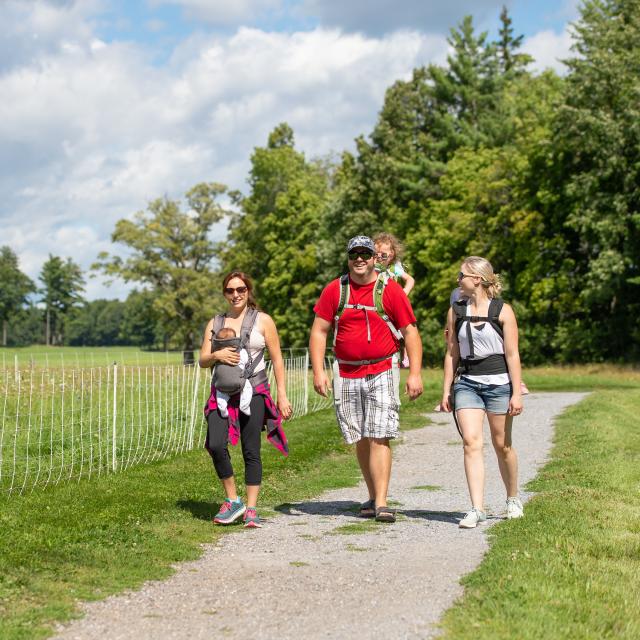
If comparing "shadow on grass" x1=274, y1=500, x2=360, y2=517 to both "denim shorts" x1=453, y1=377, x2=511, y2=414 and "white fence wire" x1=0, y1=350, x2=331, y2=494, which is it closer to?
"denim shorts" x1=453, y1=377, x2=511, y2=414

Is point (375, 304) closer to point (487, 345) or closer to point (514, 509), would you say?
point (487, 345)

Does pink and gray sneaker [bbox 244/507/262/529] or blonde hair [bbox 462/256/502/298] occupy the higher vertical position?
blonde hair [bbox 462/256/502/298]

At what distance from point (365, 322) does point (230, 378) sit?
3.63ft

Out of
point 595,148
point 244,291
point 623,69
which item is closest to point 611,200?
point 595,148

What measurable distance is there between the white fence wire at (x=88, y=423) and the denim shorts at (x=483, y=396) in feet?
13.4

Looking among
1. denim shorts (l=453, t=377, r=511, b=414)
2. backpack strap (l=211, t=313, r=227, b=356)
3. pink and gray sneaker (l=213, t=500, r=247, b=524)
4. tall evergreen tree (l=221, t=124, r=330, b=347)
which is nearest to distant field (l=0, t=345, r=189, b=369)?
backpack strap (l=211, t=313, r=227, b=356)

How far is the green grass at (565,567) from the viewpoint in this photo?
4.62 meters

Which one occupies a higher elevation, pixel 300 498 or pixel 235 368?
pixel 235 368

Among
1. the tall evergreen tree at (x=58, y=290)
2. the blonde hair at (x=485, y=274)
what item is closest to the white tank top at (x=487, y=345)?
the blonde hair at (x=485, y=274)

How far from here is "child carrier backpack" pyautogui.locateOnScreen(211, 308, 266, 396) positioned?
24.5 feet

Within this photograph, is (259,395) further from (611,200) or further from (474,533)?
(611,200)

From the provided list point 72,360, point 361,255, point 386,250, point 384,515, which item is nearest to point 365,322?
point 361,255

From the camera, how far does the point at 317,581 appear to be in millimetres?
5582

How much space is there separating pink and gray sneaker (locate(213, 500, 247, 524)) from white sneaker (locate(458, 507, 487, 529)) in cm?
164
